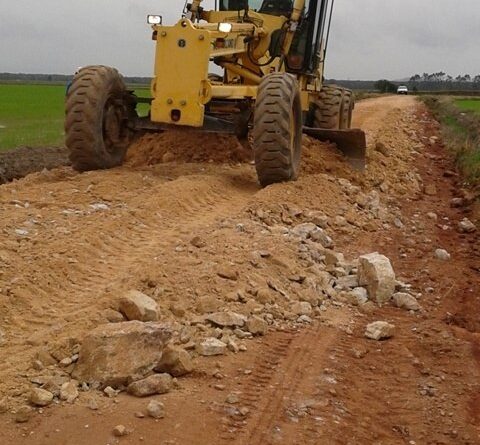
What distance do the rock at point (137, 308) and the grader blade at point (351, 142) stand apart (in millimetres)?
6877

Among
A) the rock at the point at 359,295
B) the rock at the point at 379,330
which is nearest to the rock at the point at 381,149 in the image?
the rock at the point at 359,295

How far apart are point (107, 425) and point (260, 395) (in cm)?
94

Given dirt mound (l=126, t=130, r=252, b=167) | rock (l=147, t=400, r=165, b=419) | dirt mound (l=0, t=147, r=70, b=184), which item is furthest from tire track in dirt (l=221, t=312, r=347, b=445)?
dirt mound (l=0, t=147, r=70, b=184)

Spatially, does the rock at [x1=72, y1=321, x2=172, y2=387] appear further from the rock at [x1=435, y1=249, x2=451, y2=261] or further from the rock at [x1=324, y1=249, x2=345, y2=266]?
the rock at [x1=435, y1=249, x2=451, y2=261]

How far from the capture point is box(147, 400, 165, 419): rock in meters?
4.00

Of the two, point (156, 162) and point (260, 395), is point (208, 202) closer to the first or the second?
point (156, 162)

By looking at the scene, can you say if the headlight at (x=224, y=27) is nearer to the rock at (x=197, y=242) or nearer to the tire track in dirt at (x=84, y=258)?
the tire track in dirt at (x=84, y=258)

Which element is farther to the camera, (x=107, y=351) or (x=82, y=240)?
(x=82, y=240)

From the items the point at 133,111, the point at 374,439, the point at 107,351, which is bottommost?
the point at 374,439

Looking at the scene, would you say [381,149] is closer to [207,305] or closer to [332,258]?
[332,258]

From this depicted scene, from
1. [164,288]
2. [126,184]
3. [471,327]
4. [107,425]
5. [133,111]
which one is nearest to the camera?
[107,425]

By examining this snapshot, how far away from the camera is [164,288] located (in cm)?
548

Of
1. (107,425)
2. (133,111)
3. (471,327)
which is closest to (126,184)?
(133,111)

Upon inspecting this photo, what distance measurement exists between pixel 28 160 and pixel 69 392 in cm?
988
